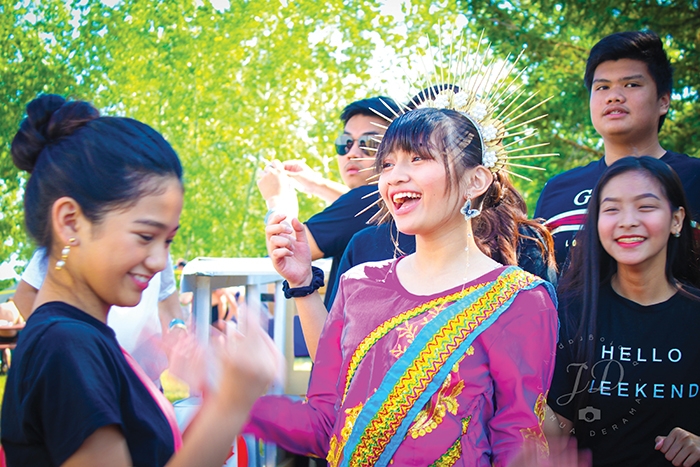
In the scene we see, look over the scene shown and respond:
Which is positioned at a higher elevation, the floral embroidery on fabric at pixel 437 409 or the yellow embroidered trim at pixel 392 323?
the yellow embroidered trim at pixel 392 323

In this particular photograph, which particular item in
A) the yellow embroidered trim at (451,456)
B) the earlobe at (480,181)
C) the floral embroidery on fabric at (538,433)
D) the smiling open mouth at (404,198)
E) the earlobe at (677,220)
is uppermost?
the earlobe at (480,181)

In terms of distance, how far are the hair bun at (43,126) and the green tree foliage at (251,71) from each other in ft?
15.2

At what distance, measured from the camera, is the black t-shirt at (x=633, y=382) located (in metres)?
2.07

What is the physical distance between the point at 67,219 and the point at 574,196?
2.05 m

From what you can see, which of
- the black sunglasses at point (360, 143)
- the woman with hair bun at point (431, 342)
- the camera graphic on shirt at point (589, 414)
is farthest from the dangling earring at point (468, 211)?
the black sunglasses at point (360, 143)

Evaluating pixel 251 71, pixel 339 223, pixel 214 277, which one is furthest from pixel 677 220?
pixel 251 71

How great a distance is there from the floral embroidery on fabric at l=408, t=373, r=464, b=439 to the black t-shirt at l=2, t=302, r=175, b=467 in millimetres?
628

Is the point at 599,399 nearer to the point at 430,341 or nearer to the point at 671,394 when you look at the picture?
the point at 671,394

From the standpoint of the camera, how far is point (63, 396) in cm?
117

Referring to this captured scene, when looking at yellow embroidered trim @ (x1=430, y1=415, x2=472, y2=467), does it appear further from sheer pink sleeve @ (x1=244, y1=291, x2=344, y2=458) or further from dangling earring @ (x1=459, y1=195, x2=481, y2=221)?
dangling earring @ (x1=459, y1=195, x2=481, y2=221)

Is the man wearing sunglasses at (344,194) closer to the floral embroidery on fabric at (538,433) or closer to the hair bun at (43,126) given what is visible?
the floral embroidery on fabric at (538,433)

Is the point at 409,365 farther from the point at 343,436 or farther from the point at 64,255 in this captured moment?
the point at 64,255

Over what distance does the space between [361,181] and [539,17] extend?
4.98m

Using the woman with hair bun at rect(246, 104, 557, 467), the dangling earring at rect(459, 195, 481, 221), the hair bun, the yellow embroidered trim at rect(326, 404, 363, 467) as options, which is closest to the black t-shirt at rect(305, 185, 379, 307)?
the woman with hair bun at rect(246, 104, 557, 467)
